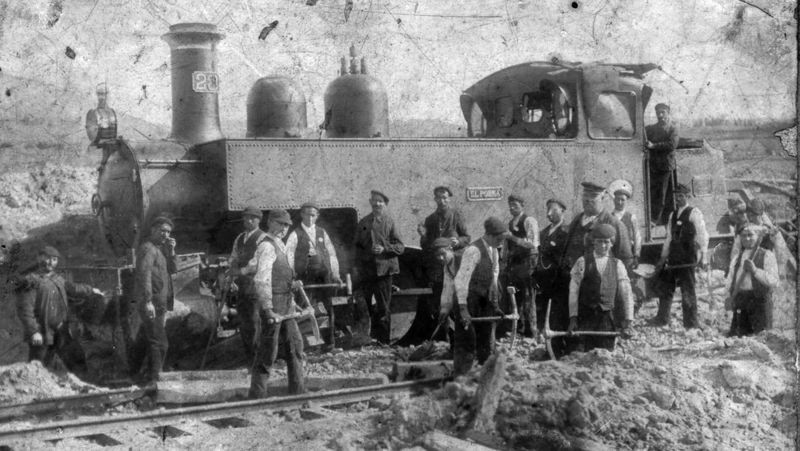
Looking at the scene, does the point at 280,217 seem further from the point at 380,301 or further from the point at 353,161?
the point at 380,301

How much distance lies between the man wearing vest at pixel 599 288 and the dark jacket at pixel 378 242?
2.47 meters

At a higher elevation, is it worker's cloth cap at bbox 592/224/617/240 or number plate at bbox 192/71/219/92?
number plate at bbox 192/71/219/92

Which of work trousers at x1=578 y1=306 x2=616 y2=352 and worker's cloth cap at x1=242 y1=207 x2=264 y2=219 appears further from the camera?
worker's cloth cap at x1=242 y1=207 x2=264 y2=219

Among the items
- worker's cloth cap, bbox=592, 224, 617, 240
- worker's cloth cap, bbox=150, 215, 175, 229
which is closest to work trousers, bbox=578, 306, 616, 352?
worker's cloth cap, bbox=592, 224, 617, 240

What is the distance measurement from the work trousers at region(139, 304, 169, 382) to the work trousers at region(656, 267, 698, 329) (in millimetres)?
5407

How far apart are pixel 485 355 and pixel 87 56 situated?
4807 millimetres

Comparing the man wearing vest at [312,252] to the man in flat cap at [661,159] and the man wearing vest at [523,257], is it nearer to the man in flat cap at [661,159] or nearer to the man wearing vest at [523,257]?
the man wearing vest at [523,257]

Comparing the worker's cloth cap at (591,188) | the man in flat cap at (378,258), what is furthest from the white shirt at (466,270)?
the man in flat cap at (378,258)

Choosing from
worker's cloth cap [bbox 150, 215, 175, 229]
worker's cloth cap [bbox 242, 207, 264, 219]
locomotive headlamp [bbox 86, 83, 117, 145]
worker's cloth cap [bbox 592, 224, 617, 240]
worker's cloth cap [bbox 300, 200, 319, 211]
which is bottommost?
worker's cloth cap [bbox 592, 224, 617, 240]

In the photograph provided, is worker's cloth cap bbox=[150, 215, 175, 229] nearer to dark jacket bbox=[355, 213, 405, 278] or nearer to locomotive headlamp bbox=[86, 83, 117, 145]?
locomotive headlamp bbox=[86, 83, 117, 145]

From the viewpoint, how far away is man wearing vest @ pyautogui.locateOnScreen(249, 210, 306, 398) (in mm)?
6840

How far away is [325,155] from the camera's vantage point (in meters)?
8.97

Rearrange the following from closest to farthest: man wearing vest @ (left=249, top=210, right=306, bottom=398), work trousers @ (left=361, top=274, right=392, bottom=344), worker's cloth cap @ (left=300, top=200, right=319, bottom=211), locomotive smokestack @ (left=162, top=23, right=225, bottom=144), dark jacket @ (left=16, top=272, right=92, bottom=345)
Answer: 1. man wearing vest @ (left=249, top=210, right=306, bottom=398)
2. dark jacket @ (left=16, top=272, right=92, bottom=345)
3. worker's cloth cap @ (left=300, top=200, right=319, bottom=211)
4. work trousers @ (left=361, top=274, right=392, bottom=344)
5. locomotive smokestack @ (left=162, top=23, right=225, bottom=144)

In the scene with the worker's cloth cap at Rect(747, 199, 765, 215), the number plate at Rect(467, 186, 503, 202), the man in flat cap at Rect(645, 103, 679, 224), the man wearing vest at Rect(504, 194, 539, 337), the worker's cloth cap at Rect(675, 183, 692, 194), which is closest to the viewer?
the worker's cloth cap at Rect(747, 199, 765, 215)
